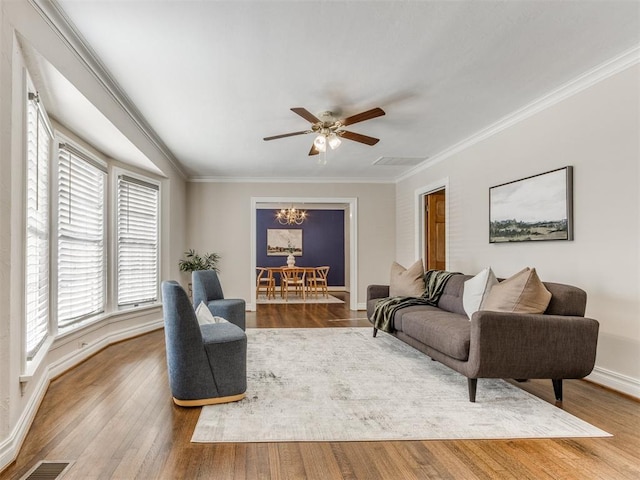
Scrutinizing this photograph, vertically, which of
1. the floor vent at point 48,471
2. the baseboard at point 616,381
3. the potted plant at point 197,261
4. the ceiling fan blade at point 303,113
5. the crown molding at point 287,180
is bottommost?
the floor vent at point 48,471

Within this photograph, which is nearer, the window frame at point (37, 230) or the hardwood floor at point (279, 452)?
the hardwood floor at point (279, 452)

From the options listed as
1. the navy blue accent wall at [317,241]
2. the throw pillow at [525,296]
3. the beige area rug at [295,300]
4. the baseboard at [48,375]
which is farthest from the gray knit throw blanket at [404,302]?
the navy blue accent wall at [317,241]

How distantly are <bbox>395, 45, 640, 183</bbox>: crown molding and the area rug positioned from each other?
2.48 metres

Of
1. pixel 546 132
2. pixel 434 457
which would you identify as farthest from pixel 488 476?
pixel 546 132

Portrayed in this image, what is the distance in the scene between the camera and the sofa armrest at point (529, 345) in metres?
2.80

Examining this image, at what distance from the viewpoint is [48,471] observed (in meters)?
2.00

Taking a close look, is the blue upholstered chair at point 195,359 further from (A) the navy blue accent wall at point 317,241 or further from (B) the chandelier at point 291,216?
(A) the navy blue accent wall at point 317,241

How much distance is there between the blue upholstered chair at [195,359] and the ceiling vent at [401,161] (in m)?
4.22

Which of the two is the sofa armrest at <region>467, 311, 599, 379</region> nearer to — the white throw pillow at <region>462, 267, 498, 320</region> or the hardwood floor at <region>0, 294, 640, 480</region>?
the hardwood floor at <region>0, 294, 640, 480</region>

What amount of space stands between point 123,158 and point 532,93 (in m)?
4.32

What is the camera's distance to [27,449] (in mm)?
2209

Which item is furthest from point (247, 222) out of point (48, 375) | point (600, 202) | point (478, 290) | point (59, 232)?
point (600, 202)

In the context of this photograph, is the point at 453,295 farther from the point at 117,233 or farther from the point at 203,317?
the point at 117,233

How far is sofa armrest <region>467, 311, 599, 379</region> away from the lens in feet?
9.18
